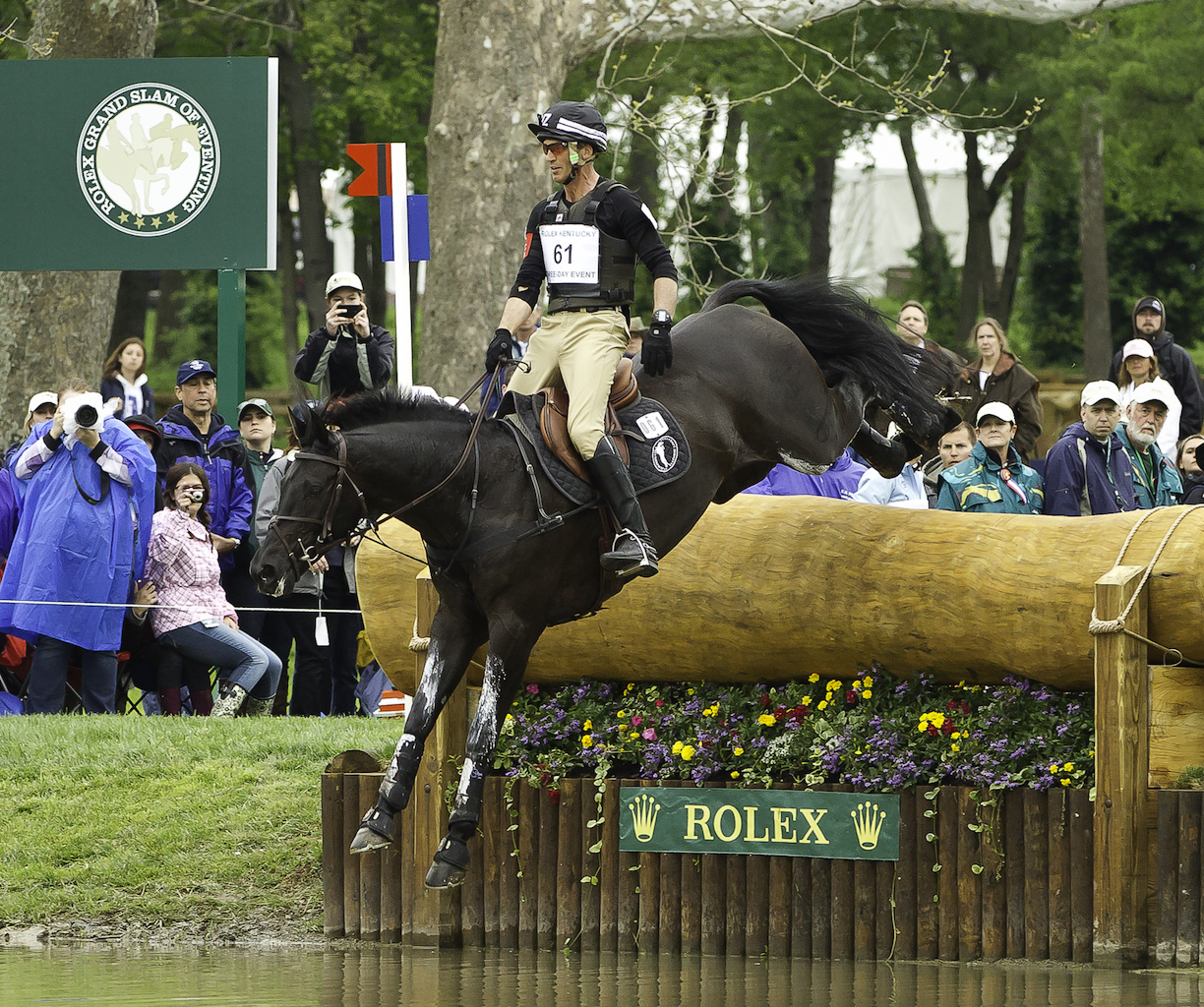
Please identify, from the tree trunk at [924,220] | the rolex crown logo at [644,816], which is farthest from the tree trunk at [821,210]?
the rolex crown logo at [644,816]

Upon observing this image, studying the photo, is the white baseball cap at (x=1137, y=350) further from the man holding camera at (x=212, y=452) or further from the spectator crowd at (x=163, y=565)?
the man holding camera at (x=212, y=452)

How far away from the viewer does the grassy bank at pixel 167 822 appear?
790 cm

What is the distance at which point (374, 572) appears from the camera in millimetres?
8148

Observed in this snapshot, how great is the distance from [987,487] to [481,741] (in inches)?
164

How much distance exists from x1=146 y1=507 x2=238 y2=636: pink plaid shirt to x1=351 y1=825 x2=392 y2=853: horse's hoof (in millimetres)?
3890

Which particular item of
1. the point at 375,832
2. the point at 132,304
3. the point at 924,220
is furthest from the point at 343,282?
the point at 924,220

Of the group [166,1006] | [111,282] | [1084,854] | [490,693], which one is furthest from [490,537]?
[111,282]

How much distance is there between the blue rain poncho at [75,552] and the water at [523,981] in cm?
282

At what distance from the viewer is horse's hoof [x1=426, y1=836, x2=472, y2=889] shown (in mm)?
6688

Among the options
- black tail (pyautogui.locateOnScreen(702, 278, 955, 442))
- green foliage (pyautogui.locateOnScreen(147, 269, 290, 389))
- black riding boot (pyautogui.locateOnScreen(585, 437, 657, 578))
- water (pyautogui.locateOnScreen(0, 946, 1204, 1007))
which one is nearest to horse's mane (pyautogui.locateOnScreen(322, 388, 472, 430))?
black riding boot (pyautogui.locateOnScreen(585, 437, 657, 578))

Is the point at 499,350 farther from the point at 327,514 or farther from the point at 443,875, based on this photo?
the point at 443,875

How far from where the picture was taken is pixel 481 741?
6844 millimetres

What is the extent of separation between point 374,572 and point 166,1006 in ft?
8.28

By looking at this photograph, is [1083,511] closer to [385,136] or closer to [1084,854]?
[1084,854]
